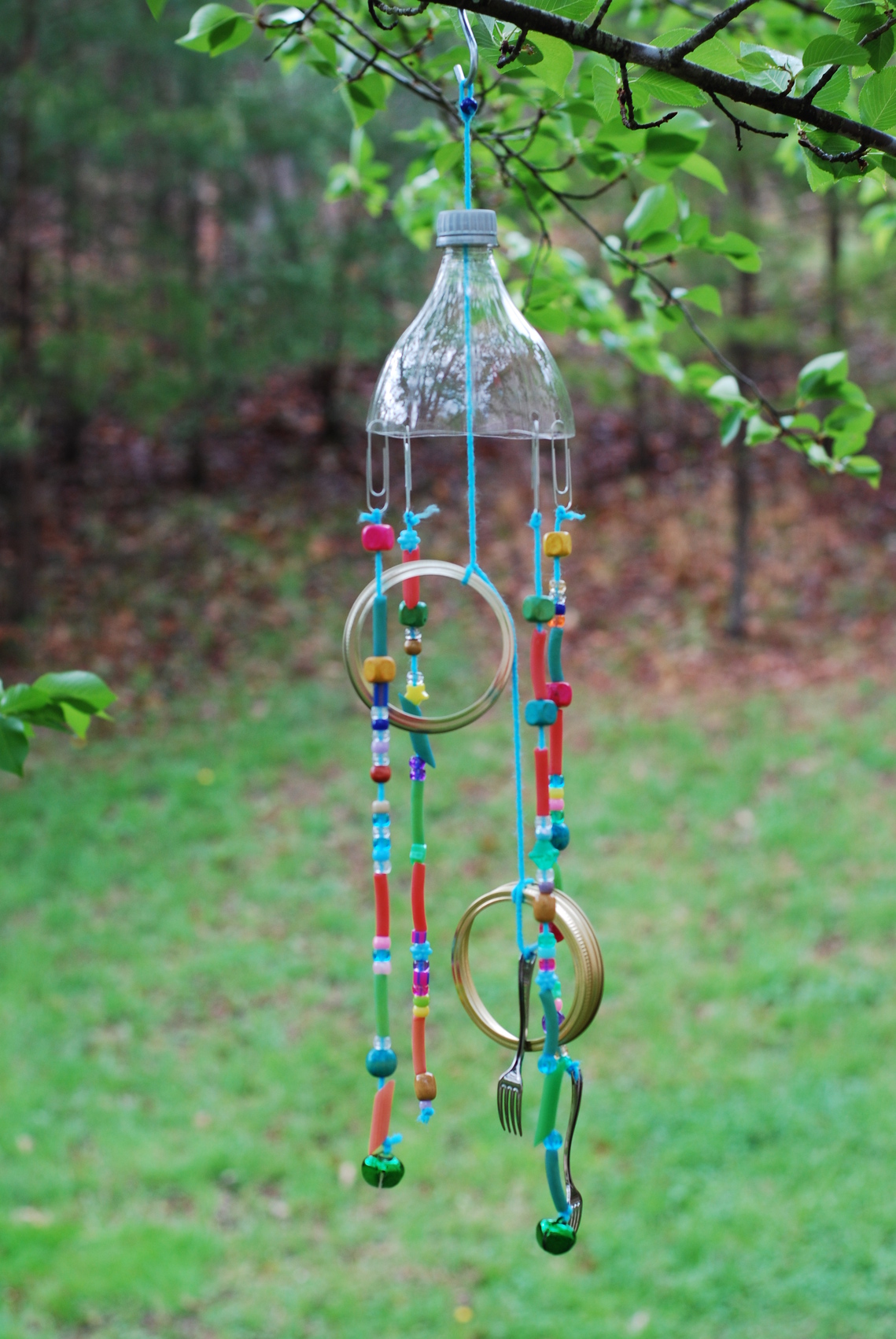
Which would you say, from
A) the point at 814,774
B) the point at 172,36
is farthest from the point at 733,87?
the point at 172,36

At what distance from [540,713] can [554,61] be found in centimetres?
67

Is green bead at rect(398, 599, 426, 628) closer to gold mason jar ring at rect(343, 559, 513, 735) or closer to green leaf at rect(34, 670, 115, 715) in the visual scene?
gold mason jar ring at rect(343, 559, 513, 735)

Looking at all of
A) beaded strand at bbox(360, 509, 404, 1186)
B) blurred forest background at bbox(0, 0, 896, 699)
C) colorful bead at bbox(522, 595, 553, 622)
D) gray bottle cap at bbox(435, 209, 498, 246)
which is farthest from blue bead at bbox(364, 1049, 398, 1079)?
blurred forest background at bbox(0, 0, 896, 699)

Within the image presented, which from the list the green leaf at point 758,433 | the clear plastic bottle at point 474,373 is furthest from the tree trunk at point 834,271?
the clear plastic bottle at point 474,373

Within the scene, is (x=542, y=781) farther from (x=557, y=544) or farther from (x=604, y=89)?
(x=604, y=89)

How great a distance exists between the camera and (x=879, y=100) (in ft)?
3.79

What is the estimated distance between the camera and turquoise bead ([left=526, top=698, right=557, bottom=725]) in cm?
138

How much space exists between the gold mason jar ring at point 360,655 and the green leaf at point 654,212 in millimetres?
925

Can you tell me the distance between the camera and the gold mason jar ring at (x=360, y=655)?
1.39 m

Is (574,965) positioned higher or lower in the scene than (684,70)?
lower

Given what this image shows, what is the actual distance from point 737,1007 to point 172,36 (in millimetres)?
7214

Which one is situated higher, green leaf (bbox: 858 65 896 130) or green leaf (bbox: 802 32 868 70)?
green leaf (bbox: 802 32 868 70)

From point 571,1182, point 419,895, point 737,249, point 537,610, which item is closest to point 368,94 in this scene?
point 737,249

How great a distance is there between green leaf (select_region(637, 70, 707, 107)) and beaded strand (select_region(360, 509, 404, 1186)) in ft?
1.69
